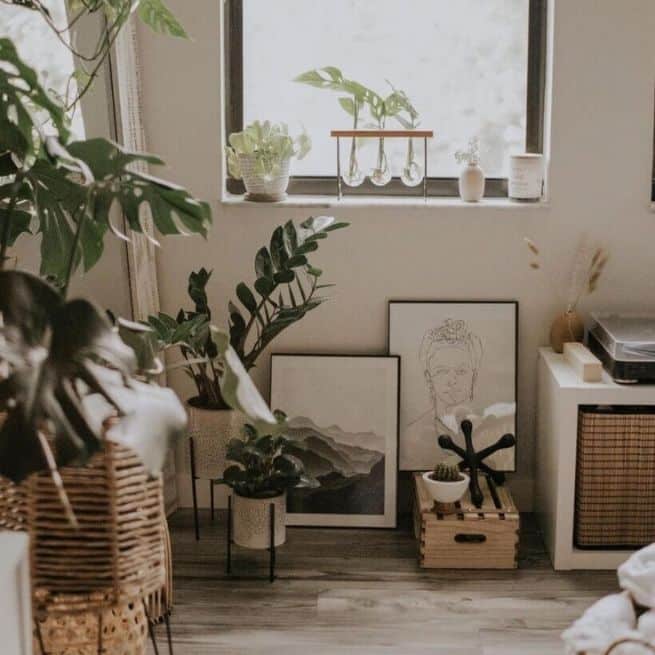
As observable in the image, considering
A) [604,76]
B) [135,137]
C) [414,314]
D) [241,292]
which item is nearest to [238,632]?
[241,292]

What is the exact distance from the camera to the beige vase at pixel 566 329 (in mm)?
3590

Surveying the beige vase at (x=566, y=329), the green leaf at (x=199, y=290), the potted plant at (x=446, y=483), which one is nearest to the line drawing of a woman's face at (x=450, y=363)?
the beige vase at (x=566, y=329)

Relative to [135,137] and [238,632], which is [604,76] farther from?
[238,632]

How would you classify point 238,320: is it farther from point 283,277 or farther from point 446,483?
point 446,483

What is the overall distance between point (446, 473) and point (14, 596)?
5.88 feet

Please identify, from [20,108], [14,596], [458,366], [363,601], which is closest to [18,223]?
[20,108]

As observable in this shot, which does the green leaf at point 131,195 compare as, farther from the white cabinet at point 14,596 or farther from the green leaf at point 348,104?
the green leaf at point 348,104

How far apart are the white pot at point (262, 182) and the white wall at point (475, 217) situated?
5cm

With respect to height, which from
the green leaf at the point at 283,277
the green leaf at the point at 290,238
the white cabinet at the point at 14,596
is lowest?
the white cabinet at the point at 14,596

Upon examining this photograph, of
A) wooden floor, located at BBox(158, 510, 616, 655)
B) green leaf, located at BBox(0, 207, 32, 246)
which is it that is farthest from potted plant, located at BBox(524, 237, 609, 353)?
green leaf, located at BBox(0, 207, 32, 246)

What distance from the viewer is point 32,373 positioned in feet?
5.25

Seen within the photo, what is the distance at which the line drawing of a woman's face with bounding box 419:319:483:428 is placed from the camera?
3666 millimetres

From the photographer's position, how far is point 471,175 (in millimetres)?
3627

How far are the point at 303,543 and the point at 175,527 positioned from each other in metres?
0.42
